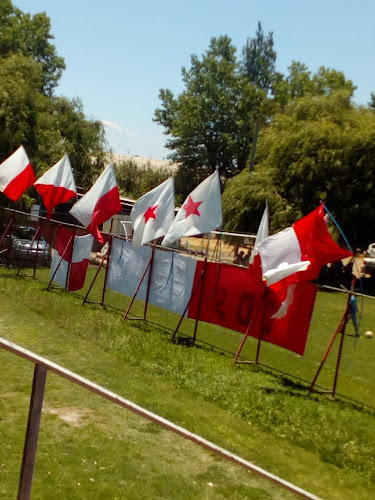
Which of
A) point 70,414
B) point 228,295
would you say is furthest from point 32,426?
point 228,295

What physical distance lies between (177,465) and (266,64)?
6782cm

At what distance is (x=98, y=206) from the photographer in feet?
52.2

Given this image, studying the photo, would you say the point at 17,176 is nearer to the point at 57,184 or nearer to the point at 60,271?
Answer: the point at 57,184

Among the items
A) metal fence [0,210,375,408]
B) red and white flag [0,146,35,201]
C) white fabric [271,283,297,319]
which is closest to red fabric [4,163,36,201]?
red and white flag [0,146,35,201]

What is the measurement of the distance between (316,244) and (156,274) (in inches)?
191

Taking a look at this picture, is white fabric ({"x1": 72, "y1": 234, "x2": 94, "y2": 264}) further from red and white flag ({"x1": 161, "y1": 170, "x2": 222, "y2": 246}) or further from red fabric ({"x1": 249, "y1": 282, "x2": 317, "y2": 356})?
red fabric ({"x1": 249, "y1": 282, "x2": 317, "y2": 356})

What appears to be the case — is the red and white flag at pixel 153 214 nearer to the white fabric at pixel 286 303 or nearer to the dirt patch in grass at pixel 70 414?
the white fabric at pixel 286 303

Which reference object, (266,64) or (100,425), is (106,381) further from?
(266,64)

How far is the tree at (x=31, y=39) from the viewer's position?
4481 centimetres

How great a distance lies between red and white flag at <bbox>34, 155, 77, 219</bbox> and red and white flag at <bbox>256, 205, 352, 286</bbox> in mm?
8609

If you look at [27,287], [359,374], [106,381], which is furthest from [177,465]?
[27,287]

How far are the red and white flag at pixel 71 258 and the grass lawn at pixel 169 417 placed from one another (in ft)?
6.88

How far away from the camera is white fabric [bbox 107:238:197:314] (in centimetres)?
1378

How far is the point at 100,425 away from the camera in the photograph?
733 cm
